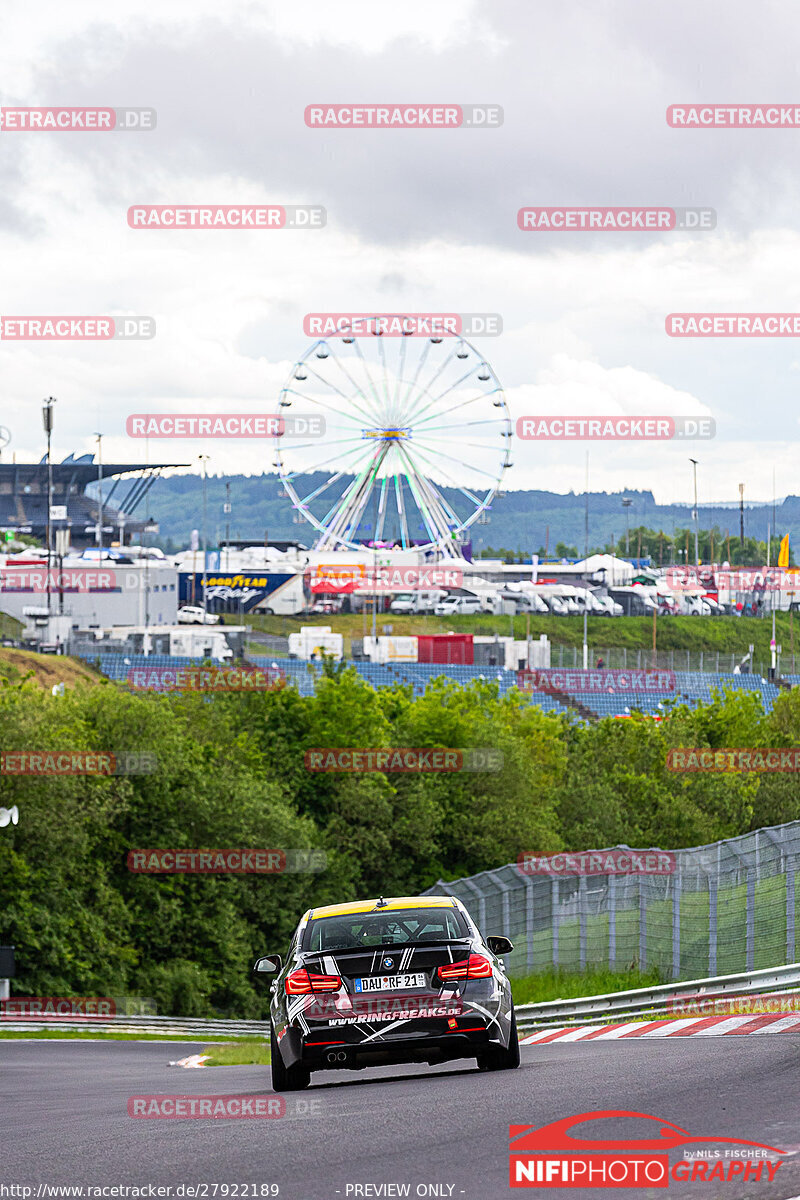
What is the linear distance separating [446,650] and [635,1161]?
87336 mm

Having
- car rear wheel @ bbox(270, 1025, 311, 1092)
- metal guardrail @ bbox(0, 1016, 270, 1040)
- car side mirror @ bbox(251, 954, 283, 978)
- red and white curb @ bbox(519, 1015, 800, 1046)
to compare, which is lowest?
metal guardrail @ bbox(0, 1016, 270, 1040)

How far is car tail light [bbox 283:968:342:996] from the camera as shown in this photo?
9.89 metres

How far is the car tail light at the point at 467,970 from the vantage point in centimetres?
985

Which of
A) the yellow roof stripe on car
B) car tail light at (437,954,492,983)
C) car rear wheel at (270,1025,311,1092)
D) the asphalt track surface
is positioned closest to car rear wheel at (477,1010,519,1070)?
the asphalt track surface

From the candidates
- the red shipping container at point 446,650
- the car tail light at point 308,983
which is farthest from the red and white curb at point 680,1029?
the red shipping container at point 446,650

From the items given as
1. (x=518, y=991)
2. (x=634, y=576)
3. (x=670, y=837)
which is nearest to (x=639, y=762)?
(x=670, y=837)

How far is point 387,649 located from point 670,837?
122ft

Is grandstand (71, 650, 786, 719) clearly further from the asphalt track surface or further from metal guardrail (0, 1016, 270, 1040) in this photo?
the asphalt track surface

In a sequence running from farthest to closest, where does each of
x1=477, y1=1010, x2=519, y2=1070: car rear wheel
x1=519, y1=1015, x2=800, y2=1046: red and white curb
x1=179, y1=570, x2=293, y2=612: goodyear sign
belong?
x1=179, y1=570, x2=293, y2=612: goodyear sign, x1=519, y1=1015, x2=800, y2=1046: red and white curb, x1=477, y1=1010, x2=519, y2=1070: car rear wheel

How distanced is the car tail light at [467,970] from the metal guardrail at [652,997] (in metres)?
5.57

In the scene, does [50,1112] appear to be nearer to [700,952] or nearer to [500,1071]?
[500,1071]

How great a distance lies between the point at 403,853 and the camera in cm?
5088

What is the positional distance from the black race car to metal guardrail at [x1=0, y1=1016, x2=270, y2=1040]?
15.6 meters

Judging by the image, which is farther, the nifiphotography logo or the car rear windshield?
the car rear windshield
